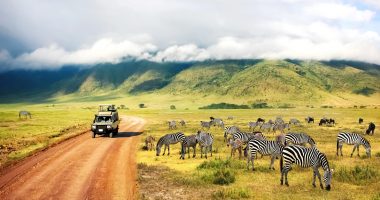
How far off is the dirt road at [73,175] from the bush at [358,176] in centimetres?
1325

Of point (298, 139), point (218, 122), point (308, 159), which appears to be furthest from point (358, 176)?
point (218, 122)

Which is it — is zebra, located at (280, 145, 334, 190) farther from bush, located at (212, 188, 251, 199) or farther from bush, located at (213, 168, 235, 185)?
bush, located at (213, 168, 235, 185)

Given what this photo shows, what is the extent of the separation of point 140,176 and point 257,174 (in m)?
7.92

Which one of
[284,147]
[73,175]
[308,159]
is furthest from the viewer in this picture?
[73,175]

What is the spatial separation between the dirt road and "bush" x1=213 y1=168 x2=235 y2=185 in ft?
17.0

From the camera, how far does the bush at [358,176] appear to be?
86.9 ft

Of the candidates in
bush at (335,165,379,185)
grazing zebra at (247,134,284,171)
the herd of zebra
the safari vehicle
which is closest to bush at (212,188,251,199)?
the herd of zebra

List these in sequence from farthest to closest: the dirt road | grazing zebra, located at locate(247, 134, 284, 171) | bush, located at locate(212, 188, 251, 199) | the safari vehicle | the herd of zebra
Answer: the safari vehicle, grazing zebra, located at locate(247, 134, 284, 171), the herd of zebra, the dirt road, bush, located at locate(212, 188, 251, 199)

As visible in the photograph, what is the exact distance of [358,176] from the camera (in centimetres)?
2695

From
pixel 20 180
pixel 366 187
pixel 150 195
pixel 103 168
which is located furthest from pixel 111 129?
pixel 366 187

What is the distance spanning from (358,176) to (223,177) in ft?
28.3

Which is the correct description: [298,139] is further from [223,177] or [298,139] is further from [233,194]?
[233,194]

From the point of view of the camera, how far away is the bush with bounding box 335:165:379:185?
2648 cm

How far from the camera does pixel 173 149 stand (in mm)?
43688
